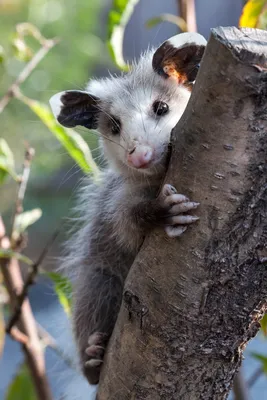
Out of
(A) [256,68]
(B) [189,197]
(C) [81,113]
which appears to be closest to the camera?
(A) [256,68]

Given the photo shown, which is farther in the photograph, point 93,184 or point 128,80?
point 93,184

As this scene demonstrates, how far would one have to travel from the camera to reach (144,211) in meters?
1.24

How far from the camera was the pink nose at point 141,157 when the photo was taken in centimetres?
130

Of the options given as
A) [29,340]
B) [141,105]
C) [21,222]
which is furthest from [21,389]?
[141,105]

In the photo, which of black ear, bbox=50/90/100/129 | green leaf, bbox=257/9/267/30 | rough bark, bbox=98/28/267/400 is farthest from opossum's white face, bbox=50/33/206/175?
rough bark, bbox=98/28/267/400

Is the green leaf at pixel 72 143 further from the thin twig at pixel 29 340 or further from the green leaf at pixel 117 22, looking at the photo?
the thin twig at pixel 29 340

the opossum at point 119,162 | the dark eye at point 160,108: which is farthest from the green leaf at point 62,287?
the dark eye at point 160,108

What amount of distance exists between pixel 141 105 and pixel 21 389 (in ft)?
3.02

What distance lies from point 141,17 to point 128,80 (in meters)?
3.08

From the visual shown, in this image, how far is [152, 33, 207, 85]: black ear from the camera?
135 centimetres

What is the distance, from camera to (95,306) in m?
1.62

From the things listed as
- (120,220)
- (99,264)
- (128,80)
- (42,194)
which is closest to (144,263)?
(120,220)

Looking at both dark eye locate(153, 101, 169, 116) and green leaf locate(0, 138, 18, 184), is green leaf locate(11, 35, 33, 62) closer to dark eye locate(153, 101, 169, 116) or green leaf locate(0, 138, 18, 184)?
green leaf locate(0, 138, 18, 184)

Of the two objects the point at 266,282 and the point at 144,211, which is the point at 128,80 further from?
the point at 266,282
